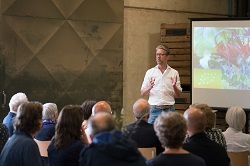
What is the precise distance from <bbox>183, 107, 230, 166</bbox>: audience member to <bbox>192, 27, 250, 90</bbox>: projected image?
17.8ft

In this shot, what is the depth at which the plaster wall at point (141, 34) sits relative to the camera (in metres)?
10.3

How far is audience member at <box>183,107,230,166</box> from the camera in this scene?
4414 mm

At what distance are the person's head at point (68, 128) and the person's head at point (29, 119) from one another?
0.62ft

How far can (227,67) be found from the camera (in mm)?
9805

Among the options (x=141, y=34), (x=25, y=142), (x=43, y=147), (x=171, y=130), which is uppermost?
(x=141, y=34)

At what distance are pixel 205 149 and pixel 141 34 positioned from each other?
6.25m

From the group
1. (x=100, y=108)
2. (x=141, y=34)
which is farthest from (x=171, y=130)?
(x=141, y=34)

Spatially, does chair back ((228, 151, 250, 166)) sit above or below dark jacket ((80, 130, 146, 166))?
below

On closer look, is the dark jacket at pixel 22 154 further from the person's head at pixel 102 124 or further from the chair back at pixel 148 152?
the chair back at pixel 148 152

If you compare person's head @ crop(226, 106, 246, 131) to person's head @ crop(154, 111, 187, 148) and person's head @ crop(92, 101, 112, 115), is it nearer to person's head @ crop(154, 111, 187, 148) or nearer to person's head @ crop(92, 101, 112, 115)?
person's head @ crop(92, 101, 112, 115)

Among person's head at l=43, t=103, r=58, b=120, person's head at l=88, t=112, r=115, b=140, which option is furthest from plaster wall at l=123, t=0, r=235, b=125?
person's head at l=88, t=112, r=115, b=140

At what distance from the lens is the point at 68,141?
14.1 ft

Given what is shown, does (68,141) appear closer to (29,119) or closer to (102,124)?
(29,119)

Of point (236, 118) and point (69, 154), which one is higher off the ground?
point (236, 118)
